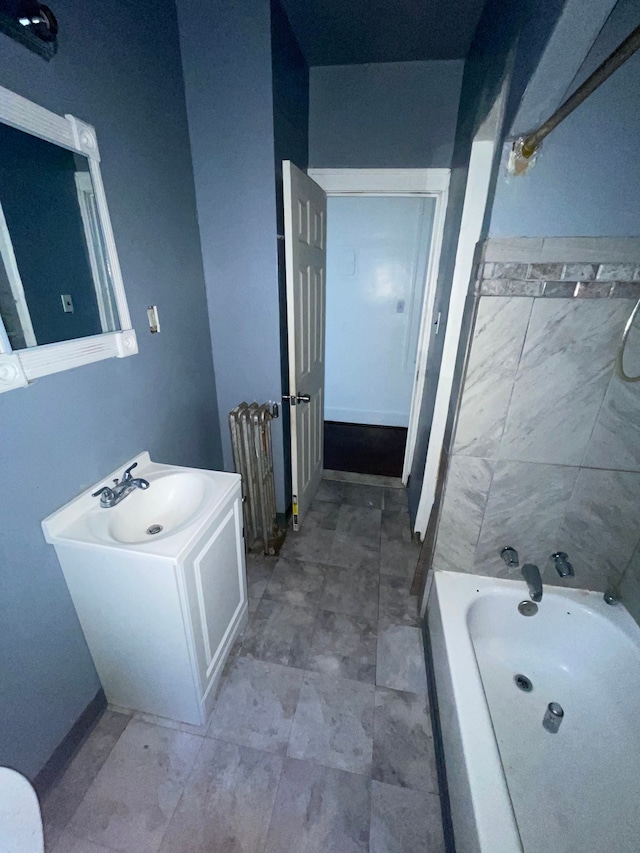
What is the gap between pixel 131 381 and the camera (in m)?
1.31

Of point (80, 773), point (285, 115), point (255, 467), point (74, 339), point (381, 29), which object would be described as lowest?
point (80, 773)

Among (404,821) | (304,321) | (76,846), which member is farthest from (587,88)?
(76,846)

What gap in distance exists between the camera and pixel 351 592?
1.79 metres

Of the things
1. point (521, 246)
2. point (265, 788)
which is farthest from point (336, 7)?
point (265, 788)

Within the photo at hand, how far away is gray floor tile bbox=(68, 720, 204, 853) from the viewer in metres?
1.00

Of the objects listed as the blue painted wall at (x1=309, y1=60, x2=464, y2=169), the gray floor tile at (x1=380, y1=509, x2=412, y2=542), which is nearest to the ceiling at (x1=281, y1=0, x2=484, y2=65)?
the blue painted wall at (x1=309, y1=60, x2=464, y2=169)

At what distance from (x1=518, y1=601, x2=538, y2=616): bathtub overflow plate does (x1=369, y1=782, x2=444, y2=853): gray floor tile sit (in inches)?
27.1

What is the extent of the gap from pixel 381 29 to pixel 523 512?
220 centimetres

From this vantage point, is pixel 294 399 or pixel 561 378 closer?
pixel 561 378

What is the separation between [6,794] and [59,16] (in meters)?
1.89

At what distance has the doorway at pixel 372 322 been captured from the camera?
3004mm

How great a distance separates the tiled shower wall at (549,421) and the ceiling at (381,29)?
3.98 feet

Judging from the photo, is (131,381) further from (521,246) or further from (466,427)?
(521,246)

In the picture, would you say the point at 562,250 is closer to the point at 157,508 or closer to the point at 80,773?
the point at 157,508
